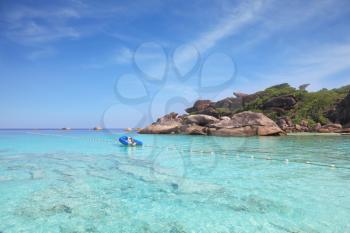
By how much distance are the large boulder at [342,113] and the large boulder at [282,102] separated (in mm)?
7230

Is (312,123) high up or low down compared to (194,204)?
up


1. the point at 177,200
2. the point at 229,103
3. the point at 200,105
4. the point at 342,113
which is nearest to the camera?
the point at 177,200

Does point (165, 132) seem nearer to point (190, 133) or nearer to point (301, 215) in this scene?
point (190, 133)

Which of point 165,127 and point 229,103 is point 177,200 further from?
point 229,103

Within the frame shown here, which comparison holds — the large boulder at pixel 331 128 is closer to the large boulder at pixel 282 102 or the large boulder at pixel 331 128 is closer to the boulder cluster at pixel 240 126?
the boulder cluster at pixel 240 126

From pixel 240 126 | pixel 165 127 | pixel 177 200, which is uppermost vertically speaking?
pixel 165 127

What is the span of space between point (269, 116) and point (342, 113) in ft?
39.6

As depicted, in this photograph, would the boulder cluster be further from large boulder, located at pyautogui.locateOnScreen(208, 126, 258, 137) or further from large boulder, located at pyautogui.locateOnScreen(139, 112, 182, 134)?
large boulder, located at pyautogui.locateOnScreen(139, 112, 182, 134)

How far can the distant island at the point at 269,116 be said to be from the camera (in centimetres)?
3747

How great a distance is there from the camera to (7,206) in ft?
22.5

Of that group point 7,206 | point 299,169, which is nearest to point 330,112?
point 299,169

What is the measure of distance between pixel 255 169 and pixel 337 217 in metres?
6.16

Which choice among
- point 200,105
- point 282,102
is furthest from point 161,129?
point 282,102

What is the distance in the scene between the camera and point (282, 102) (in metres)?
56.0
